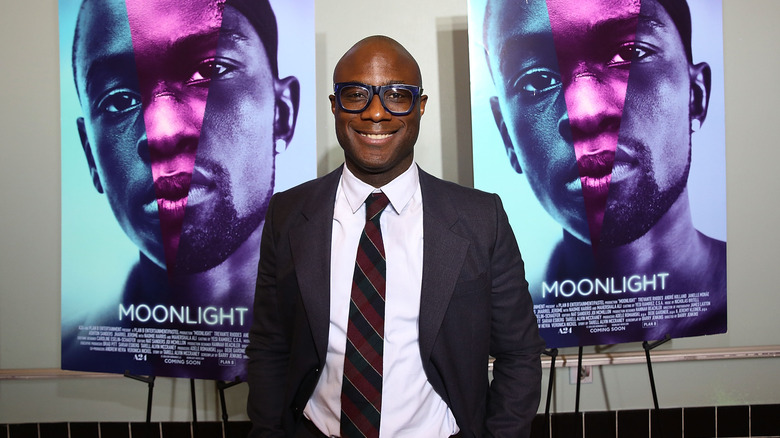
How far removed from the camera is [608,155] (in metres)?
1.93

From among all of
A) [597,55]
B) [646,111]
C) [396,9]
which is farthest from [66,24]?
[646,111]

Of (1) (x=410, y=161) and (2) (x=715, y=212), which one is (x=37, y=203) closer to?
(1) (x=410, y=161)

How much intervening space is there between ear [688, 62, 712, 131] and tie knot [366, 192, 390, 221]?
124 cm

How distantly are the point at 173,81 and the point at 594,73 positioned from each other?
1314 millimetres

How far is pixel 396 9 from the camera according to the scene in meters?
2.21

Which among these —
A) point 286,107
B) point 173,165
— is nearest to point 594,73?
point 286,107

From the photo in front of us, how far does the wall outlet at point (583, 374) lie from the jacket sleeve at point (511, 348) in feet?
3.56

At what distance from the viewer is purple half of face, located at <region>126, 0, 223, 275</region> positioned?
6.27 ft

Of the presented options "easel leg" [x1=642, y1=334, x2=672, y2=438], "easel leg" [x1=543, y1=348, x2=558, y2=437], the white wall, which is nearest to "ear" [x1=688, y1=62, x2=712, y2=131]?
the white wall

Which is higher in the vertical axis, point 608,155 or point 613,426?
point 608,155

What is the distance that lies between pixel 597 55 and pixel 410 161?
946mm

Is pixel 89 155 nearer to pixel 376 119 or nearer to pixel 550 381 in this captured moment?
pixel 376 119

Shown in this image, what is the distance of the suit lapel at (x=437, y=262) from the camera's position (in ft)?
3.87

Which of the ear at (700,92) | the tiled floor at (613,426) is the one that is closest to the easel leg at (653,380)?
the tiled floor at (613,426)
